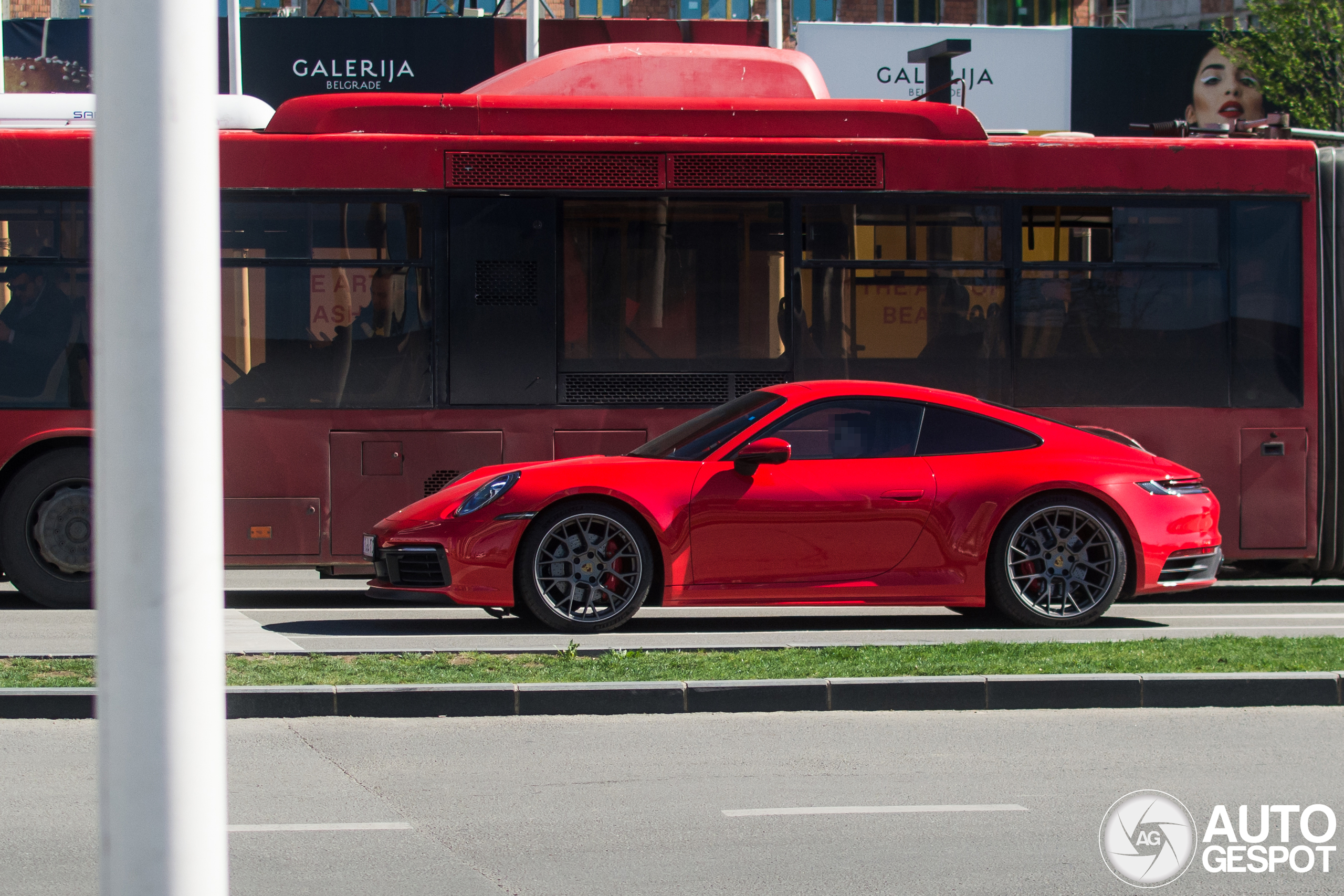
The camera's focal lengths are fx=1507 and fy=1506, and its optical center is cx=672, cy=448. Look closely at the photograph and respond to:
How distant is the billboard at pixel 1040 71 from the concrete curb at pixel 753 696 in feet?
77.5

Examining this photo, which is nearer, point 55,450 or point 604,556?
point 604,556

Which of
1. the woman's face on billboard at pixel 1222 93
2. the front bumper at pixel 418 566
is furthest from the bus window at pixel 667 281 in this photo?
the woman's face on billboard at pixel 1222 93

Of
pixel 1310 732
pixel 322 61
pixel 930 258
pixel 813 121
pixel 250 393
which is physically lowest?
pixel 1310 732

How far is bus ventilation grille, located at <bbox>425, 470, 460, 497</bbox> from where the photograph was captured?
33.6 feet

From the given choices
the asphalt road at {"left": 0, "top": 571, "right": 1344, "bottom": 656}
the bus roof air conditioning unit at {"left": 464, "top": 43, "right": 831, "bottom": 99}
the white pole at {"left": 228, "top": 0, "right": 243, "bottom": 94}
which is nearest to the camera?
the asphalt road at {"left": 0, "top": 571, "right": 1344, "bottom": 656}

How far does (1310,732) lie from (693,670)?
8.89 feet

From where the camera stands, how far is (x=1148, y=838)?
486 centimetres

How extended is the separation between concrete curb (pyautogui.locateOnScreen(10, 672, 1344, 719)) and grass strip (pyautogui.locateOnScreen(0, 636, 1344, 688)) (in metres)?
0.12

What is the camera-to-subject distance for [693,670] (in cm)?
711

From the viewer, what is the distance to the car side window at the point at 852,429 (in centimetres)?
911

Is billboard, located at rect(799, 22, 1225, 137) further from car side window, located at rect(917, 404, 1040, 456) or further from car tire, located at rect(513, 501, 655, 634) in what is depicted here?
car tire, located at rect(513, 501, 655, 634)

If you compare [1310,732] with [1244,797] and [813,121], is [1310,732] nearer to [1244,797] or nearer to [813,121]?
[1244,797]

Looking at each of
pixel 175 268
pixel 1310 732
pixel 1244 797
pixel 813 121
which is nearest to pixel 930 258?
pixel 813 121

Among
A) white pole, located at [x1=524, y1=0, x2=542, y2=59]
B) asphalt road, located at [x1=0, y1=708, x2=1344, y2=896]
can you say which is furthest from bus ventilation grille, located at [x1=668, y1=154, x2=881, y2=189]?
white pole, located at [x1=524, y1=0, x2=542, y2=59]
